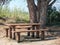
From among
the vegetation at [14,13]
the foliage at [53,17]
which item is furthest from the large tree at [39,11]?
the vegetation at [14,13]

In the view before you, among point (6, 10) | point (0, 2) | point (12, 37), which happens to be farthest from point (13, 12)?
point (12, 37)

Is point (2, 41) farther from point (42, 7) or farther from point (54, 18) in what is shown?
point (54, 18)

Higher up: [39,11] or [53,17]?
[39,11]

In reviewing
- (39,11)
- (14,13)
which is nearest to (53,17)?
(14,13)

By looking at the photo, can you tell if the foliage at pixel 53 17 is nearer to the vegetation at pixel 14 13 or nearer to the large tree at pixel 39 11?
the vegetation at pixel 14 13

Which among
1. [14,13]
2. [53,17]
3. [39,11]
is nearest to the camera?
[39,11]

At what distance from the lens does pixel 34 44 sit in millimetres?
9352

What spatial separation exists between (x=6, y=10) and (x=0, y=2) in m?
2.30

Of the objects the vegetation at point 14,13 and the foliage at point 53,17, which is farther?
the vegetation at point 14,13

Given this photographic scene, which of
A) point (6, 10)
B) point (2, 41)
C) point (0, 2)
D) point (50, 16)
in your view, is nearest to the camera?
point (2, 41)

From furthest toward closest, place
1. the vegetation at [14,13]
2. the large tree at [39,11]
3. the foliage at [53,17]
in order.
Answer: the vegetation at [14,13], the foliage at [53,17], the large tree at [39,11]

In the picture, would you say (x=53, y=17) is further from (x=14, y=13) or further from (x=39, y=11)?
(x=39, y=11)

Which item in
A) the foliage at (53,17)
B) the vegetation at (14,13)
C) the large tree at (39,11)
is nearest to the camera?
the large tree at (39,11)

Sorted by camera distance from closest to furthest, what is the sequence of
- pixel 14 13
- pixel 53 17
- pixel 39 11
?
pixel 39 11
pixel 53 17
pixel 14 13
